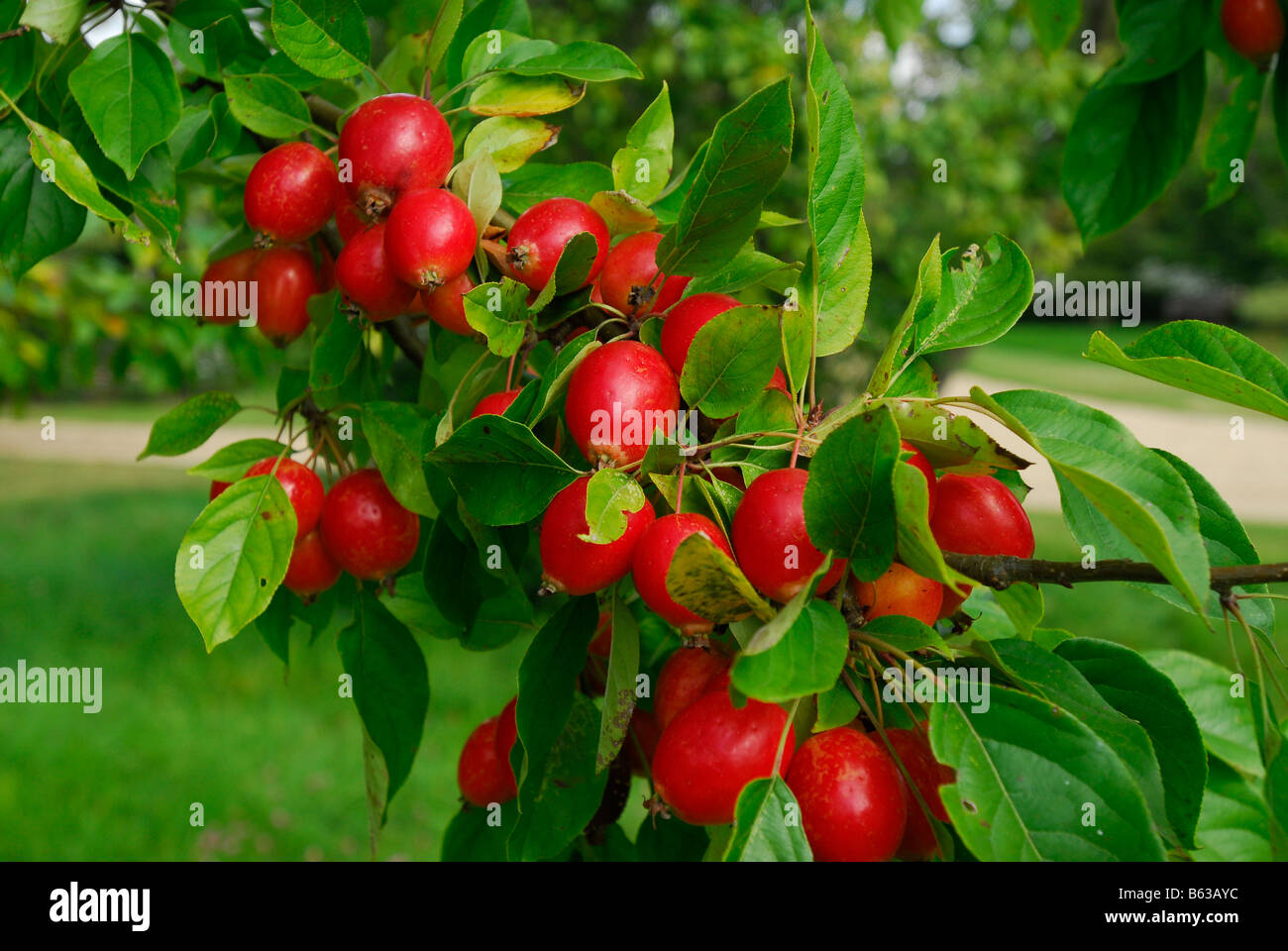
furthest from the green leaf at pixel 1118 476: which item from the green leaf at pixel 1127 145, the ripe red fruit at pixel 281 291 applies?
the green leaf at pixel 1127 145

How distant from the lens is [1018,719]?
2.17 ft

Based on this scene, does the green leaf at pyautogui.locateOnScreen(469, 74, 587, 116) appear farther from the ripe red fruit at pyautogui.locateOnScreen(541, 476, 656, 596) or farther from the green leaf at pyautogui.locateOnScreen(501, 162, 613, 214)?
the ripe red fruit at pyautogui.locateOnScreen(541, 476, 656, 596)

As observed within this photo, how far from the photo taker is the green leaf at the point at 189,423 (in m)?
1.02

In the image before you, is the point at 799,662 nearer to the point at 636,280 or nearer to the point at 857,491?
the point at 857,491

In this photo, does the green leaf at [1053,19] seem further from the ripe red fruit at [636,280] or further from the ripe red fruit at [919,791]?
the ripe red fruit at [919,791]

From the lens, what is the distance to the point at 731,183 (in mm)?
733

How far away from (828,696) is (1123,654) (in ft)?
0.81

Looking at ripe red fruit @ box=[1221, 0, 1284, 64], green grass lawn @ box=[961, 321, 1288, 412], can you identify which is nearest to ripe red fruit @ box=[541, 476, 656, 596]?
ripe red fruit @ box=[1221, 0, 1284, 64]

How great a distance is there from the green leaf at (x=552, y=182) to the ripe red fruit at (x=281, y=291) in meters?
0.22

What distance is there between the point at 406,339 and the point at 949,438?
0.59 metres

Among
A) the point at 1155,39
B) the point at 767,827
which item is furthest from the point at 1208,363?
the point at 1155,39

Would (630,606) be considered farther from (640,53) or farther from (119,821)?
(640,53)

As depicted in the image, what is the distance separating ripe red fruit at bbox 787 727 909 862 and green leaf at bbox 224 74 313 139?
73cm
